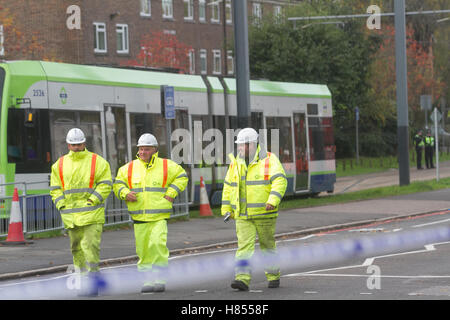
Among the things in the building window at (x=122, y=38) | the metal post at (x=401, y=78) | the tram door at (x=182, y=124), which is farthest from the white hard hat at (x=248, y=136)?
the building window at (x=122, y=38)

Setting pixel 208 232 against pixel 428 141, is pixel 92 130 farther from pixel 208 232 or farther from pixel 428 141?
pixel 428 141

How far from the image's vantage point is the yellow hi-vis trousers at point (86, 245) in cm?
1165

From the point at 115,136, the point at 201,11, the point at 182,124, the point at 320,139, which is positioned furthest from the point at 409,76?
the point at 115,136

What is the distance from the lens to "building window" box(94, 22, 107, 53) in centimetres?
5991

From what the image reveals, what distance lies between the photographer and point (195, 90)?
2584cm

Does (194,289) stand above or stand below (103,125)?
below

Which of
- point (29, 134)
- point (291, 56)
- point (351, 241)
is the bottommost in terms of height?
point (351, 241)

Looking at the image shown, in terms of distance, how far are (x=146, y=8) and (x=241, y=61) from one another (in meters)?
40.6

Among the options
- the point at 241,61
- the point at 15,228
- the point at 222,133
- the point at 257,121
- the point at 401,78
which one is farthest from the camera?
the point at 401,78

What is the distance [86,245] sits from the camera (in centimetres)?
1165

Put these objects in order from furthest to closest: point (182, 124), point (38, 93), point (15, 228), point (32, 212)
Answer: point (182, 124) → point (38, 93) → point (32, 212) → point (15, 228)
